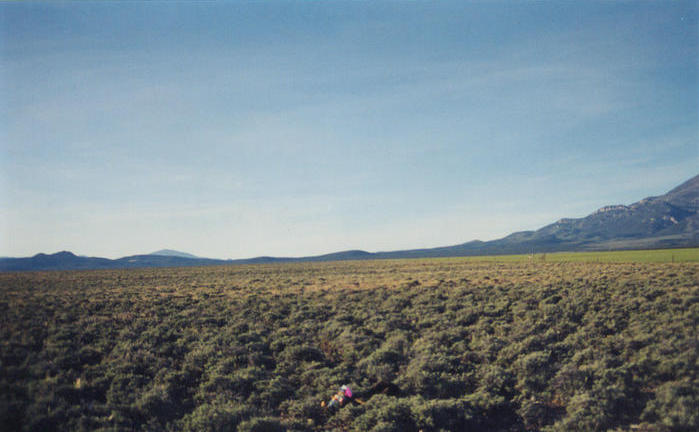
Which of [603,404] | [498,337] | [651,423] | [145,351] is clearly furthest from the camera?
[498,337]

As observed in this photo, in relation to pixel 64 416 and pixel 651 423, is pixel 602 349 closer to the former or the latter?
pixel 651 423

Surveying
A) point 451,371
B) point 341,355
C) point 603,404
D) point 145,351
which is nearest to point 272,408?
point 341,355

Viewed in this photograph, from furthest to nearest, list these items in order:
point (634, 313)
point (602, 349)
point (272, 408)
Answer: point (634, 313), point (602, 349), point (272, 408)

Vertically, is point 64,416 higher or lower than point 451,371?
higher

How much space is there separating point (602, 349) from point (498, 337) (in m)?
3.23

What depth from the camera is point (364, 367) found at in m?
10.9

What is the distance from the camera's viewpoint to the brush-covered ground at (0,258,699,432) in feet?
25.0

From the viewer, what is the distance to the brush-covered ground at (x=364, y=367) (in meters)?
7.61

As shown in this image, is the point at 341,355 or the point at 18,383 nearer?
the point at 18,383

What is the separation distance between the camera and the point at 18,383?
866 cm

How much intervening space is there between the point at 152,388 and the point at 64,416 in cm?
186

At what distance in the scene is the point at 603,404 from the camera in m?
7.64

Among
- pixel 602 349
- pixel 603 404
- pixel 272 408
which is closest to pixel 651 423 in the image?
pixel 603 404

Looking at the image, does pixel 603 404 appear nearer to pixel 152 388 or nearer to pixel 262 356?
pixel 262 356
